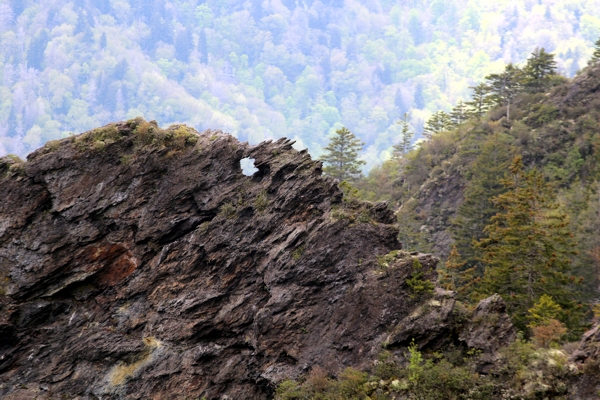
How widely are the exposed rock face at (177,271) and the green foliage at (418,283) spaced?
0.35 m

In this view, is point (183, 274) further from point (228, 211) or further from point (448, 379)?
point (448, 379)

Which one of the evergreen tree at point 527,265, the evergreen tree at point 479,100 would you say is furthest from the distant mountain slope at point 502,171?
the evergreen tree at point 479,100

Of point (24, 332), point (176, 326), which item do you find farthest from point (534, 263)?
point (24, 332)

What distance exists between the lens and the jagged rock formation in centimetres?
2394

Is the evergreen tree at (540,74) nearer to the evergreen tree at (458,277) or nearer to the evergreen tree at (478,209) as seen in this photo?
the evergreen tree at (478,209)

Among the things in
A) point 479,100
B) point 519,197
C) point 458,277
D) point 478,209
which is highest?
point 479,100

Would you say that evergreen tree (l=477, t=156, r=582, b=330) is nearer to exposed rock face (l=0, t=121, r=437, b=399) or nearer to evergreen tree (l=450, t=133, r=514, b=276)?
exposed rock face (l=0, t=121, r=437, b=399)

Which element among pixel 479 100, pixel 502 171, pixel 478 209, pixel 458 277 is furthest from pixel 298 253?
pixel 479 100

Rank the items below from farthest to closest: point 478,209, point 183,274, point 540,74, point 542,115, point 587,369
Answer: point 540,74, point 542,115, point 478,209, point 183,274, point 587,369

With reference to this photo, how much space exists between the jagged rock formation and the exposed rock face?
0.06 meters

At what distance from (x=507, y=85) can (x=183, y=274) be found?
202 ft

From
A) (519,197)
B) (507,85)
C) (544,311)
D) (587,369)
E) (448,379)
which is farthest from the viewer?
(507,85)

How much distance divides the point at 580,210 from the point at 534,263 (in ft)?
47.1

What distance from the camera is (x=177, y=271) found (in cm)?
2562
